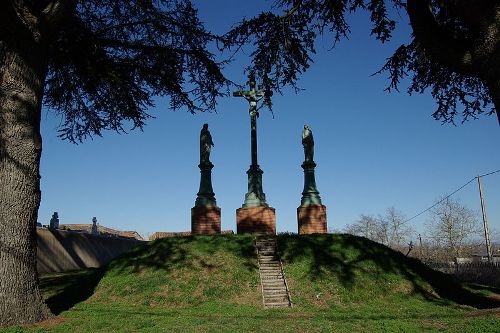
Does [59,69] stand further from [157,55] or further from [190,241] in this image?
[190,241]

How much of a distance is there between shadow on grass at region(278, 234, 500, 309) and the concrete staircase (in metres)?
0.37

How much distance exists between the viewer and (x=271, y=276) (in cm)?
1239

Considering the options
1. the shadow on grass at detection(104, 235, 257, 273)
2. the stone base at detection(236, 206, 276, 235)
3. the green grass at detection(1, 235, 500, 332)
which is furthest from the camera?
the stone base at detection(236, 206, 276, 235)

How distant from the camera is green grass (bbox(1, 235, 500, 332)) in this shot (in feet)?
25.0

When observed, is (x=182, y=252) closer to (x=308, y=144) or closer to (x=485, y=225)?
(x=308, y=144)

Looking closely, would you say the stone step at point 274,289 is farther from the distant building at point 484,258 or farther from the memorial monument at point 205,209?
the distant building at point 484,258

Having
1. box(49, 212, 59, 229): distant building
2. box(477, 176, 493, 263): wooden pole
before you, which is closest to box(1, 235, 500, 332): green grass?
box(49, 212, 59, 229): distant building

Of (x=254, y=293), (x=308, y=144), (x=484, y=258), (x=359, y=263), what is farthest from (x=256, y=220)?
(x=484, y=258)

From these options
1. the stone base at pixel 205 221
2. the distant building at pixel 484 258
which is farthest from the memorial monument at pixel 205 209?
the distant building at pixel 484 258

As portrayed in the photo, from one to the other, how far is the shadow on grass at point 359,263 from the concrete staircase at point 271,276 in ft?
1.21

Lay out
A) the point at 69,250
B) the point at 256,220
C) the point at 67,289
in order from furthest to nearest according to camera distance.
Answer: the point at 69,250
the point at 256,220
the point at 67,289

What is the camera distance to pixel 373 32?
37.7 feet

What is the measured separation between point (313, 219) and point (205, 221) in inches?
172

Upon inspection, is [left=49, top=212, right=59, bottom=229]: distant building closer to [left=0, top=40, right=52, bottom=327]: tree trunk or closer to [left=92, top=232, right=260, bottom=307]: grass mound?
[left=92, top=232, right=260, bottom=307]: grass mound
